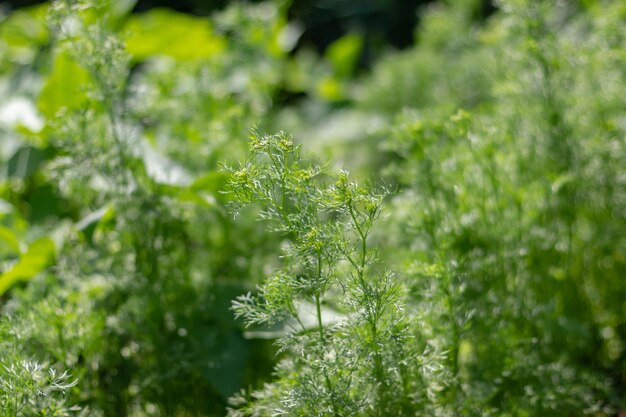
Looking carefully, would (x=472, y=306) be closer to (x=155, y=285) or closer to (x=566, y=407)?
(x=566, y=407)

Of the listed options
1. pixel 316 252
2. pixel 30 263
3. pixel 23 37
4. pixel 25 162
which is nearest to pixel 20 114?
pixel 25 162

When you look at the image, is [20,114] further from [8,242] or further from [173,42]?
[8,242]

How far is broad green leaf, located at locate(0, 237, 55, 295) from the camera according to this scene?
4.99 feet

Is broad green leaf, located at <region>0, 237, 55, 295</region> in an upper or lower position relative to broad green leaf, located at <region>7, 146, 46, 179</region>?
upper

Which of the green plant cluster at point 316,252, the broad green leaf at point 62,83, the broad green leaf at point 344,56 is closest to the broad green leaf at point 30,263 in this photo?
the green plant cluster at point 316,252

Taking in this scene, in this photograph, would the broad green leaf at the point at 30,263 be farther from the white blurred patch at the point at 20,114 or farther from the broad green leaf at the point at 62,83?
the white blurred patch at the point at 20,114

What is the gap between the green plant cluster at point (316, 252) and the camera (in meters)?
1.08

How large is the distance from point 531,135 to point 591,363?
549mm

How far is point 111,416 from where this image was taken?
1.43 m

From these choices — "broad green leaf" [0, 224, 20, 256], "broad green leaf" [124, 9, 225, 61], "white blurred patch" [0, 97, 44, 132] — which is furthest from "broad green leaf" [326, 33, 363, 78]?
"broad green leaf" [0, 224, 20, 256]

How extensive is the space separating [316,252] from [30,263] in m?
0.76

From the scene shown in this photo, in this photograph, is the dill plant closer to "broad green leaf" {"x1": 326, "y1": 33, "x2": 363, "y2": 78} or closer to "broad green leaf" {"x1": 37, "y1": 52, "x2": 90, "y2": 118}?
"broad green leaf" {"x1": 37, "y1": 52, "x2": 90, "y2": 118}

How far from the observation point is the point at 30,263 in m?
1.54

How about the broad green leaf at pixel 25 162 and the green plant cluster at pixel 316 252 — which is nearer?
the green plant cluster at pixel 316 252
